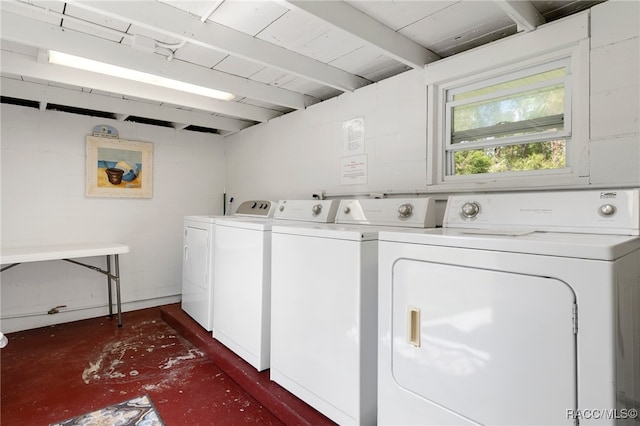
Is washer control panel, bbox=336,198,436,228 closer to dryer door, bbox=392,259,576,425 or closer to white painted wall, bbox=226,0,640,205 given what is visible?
white painted wall, bbox=226,0,640,205

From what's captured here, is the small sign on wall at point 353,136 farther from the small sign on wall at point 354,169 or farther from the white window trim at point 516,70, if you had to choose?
the white window trim at point 516,70

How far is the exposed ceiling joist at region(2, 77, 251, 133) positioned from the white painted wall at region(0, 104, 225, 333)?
33 centimetres

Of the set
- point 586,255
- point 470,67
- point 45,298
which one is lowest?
point 45,298

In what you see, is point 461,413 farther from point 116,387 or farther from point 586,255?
point 116,387

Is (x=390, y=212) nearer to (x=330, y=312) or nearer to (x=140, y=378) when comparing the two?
(x=330, y=312)

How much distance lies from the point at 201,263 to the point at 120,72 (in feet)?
5.41

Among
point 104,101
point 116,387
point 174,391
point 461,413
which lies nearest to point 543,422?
point 461,413

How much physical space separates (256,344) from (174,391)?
0.62 metres

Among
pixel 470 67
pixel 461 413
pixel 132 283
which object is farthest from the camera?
pixel 132 283

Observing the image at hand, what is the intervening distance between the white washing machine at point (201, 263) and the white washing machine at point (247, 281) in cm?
11

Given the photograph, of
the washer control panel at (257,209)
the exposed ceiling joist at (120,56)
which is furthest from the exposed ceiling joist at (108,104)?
the exposed ceiling joist at (120,56)

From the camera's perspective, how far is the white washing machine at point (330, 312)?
58.1 inches

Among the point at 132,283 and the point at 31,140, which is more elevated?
the point at 31,140

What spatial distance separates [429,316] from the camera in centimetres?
126
